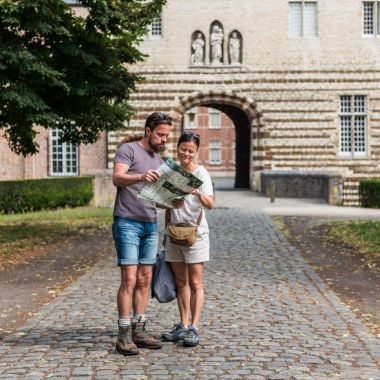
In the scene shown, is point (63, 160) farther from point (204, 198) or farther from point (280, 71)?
point (204, 198)

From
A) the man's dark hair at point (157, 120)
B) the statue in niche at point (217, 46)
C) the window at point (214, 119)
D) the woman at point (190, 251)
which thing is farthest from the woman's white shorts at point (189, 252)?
the window at point (214, 119)

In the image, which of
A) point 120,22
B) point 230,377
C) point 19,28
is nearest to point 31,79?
point 19,28

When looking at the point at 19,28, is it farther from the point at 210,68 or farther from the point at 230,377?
the point at 210,68

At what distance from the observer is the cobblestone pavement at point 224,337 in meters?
6.18

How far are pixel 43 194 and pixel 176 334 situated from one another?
19969mm

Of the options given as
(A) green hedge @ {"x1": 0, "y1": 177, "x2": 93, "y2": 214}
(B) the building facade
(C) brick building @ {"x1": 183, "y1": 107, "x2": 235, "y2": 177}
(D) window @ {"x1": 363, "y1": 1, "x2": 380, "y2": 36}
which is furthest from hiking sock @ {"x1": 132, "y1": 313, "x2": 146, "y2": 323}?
(C) brick building @ {"x1": 183, "y1": 107, "x2": 235, "y2": 177}

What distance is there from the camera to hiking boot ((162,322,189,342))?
7.16 meters

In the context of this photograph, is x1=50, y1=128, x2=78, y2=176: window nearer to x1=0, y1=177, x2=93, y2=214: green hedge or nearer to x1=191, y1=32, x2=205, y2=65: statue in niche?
x1=0, y1=177, x2=93, y2=214: green hedge

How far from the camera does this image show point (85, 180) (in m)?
29.7

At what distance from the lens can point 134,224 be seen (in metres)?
6.91

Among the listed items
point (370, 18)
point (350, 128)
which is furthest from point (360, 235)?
point (370, 18)

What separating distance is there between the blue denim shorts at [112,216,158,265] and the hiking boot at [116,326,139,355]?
58cm

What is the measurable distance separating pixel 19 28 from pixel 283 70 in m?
21.7

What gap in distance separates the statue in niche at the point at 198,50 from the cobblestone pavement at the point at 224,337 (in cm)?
2420
